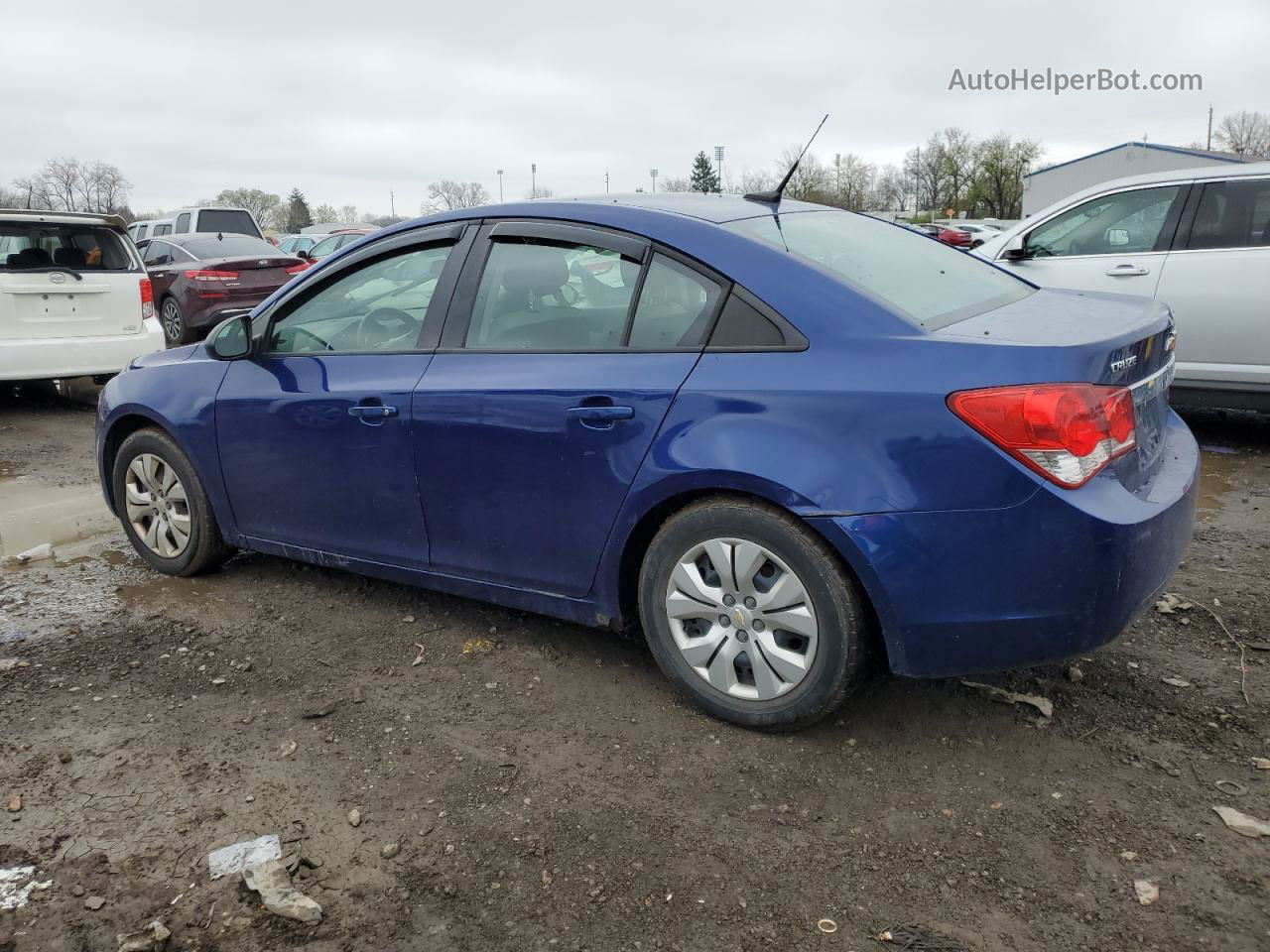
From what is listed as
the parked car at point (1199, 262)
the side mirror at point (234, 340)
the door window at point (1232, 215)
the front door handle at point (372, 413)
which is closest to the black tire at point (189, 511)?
the side mirror at point (234, 340)

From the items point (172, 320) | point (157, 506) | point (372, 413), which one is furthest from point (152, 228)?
point (372, 413)

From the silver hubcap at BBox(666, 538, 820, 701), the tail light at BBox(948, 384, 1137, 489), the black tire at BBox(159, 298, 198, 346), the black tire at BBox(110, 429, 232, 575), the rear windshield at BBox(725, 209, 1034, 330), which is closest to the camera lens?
the tail light at BBox(948, 384, 1137, 489)

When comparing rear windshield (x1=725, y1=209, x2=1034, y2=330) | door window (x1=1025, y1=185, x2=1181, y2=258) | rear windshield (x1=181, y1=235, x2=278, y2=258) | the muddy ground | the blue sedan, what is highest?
rear windshield (x1=181, y1=235, x2=278, y2=258)

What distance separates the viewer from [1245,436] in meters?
6.87

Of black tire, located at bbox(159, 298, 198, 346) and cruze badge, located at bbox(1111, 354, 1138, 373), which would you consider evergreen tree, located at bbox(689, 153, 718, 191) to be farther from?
cruze badge, located at bbox(1111, 354, 1138, 373)

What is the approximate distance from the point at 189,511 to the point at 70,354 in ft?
16.2

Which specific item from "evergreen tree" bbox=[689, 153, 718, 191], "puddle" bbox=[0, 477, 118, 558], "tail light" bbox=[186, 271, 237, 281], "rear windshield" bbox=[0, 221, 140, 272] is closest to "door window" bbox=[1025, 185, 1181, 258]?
"puddle" bbox=[0, 477, 118, 558]

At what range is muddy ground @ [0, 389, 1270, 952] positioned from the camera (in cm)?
236

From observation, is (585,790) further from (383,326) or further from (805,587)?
(383,326)

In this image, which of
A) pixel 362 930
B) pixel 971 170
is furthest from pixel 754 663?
pixel 971 170

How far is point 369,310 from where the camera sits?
3.92 m

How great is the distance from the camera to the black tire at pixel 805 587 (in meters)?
2.83

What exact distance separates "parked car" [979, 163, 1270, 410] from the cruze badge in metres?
3.59

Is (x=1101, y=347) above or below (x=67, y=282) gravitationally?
below
